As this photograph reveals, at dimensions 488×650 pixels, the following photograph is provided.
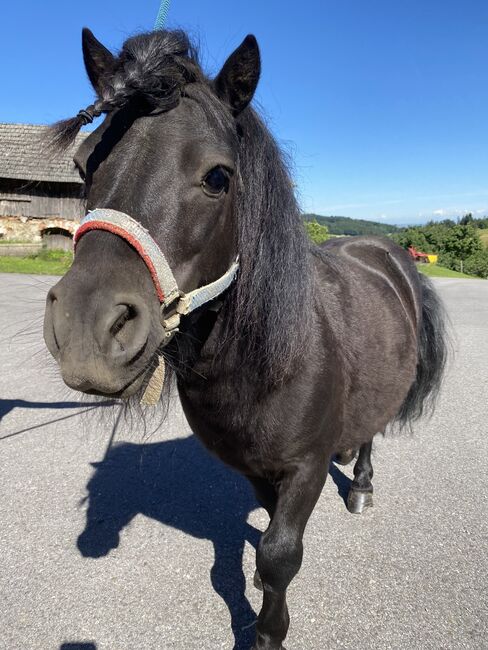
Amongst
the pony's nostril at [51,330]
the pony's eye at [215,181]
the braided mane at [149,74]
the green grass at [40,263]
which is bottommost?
the green grass at [40,263]

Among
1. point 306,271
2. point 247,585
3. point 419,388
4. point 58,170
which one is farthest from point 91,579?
point 58,170

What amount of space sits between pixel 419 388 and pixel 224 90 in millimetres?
2804

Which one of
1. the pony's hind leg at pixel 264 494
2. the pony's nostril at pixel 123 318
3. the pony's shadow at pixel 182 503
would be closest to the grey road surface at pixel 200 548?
the pony's shadow at pixel 182 503

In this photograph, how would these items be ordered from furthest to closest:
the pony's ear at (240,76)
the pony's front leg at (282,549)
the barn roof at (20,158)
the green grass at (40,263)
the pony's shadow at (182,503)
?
1. the barn roof at (20,158)
2. the green grass at (40,263)
3. the pony's shadow at (182,503)
4. the pony's front leg at (282,549)
5. the pony's ear at (240,76)

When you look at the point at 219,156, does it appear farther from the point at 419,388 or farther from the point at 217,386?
the point at 419,388

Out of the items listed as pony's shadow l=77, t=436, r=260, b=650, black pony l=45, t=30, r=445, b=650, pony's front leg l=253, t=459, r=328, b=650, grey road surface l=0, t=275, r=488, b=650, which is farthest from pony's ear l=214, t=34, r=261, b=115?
pony's shadow l=77, t=436, r=260, b=650

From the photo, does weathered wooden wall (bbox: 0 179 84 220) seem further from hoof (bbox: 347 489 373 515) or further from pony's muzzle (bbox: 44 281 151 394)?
pony's muzzle (bbox: 44 281 151 394)

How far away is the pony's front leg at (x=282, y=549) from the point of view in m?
1.76

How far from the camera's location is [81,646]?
1928mm

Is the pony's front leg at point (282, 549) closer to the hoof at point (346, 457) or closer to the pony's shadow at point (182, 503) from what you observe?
the pony's shadow at point (182, 503)

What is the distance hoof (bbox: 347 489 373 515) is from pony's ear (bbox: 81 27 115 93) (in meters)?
2.77

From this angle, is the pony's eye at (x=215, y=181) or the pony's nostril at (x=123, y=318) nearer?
the pony's nostril at (x=123, y=318)

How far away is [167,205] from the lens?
1276 mm

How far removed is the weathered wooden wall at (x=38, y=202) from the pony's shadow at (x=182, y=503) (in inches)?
692
